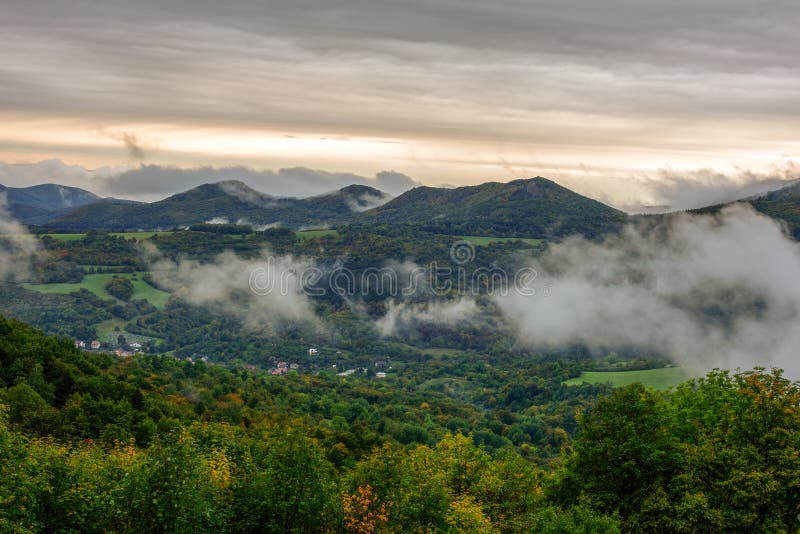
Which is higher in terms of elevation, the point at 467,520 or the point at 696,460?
the point at 696,460

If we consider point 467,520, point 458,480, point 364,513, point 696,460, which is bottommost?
point 458,480

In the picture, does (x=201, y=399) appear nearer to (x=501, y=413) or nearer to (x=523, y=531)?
(x=523, y=531)

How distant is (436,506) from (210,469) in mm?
12113

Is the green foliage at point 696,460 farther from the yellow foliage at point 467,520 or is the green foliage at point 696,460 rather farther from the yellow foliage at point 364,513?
the yellow foliage at point 364,513

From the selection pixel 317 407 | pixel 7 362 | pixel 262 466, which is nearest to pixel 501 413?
pixel 317 407

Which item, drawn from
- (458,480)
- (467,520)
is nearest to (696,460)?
(467,520)

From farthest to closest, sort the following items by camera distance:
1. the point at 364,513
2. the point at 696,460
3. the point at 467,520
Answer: the point at 467,520
the point at 364,513
the point at 696,460

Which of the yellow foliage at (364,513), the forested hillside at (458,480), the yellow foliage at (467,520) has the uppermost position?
the forested hillside at (458,480)

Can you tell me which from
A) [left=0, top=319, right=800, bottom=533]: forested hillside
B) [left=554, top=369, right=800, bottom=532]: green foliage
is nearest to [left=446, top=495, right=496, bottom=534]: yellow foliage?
[left=0, top=319, right=800, bottom=533]: forested hillside

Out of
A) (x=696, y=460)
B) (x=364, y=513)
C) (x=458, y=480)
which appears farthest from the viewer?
(x=458, y=480)

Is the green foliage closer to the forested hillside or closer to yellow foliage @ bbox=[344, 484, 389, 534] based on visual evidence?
the forested hillside

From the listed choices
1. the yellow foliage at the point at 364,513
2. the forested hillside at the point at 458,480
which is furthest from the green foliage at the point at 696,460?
the yellow foliage at the point at 364,513

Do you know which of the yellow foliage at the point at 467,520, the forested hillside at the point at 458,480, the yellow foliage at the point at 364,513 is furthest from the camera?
the yellow foliage at the point at 467,520

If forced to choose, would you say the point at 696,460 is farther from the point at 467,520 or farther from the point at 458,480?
the point at 458,480
